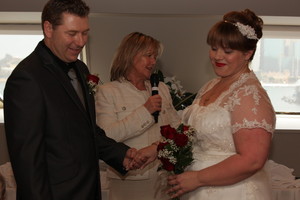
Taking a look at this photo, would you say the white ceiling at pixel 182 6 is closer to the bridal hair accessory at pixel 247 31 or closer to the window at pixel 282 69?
the window at pixel 282 69

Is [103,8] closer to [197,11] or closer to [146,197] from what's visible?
[197,11]

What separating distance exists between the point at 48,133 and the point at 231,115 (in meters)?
0.89

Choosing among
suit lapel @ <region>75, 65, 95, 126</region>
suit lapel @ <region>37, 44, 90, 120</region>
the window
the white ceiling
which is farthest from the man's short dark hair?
the window

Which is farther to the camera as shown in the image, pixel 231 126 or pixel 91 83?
pixel 91 83

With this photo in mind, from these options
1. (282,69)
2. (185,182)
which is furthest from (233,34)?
Result: (282,69)

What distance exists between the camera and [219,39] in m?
2.39

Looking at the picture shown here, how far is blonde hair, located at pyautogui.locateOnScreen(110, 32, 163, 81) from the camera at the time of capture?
11.0 feet

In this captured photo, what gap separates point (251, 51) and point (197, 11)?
212 cm

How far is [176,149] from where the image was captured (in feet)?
7.97

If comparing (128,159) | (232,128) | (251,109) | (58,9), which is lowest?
(128,159)

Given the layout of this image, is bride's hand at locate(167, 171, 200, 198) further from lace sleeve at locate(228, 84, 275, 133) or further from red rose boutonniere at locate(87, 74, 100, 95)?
red rose boutonniere at locate(87, 74, 100, 95)

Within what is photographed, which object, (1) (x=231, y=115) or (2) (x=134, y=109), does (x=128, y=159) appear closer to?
(2) (x=134, y=109)

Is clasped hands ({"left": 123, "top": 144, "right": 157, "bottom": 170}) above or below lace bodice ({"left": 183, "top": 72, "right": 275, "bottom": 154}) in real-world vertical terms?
below

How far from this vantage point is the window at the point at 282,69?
547 centimetres
